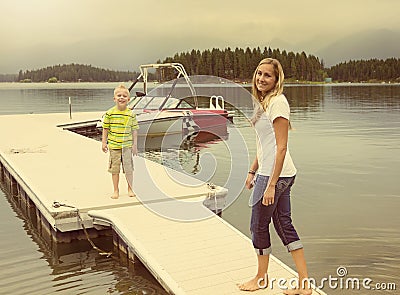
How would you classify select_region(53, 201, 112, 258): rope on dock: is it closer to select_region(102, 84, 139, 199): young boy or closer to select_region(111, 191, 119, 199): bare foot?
select_region(111, 191, 119, 199): bare foot

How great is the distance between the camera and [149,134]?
66.1 feet

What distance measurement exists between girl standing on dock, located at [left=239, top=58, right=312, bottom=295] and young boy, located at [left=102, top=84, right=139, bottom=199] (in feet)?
9.34

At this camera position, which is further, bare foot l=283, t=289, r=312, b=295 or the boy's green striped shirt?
the boy's green striped shirt

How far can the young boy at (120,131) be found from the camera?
22.6 feet

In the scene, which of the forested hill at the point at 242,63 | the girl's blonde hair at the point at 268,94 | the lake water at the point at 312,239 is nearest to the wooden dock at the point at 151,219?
the lake water at the point at 312,239

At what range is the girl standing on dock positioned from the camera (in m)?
4.12

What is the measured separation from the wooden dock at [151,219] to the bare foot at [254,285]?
0.17ft

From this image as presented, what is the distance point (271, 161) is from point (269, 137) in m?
0.20

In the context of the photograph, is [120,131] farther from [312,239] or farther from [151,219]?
[312,239]

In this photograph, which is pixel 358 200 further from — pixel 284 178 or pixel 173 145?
pixel 173 145

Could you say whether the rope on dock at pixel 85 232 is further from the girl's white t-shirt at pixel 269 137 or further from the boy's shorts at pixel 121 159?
the girl's white t-shirt at pixel 269 137

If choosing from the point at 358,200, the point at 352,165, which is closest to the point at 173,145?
the point at 352,165

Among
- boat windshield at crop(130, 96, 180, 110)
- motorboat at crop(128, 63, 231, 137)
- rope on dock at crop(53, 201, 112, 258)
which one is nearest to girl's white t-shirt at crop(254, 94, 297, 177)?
rope on dock at crop(53, 201, 112, 258)

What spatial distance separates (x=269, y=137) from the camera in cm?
422
